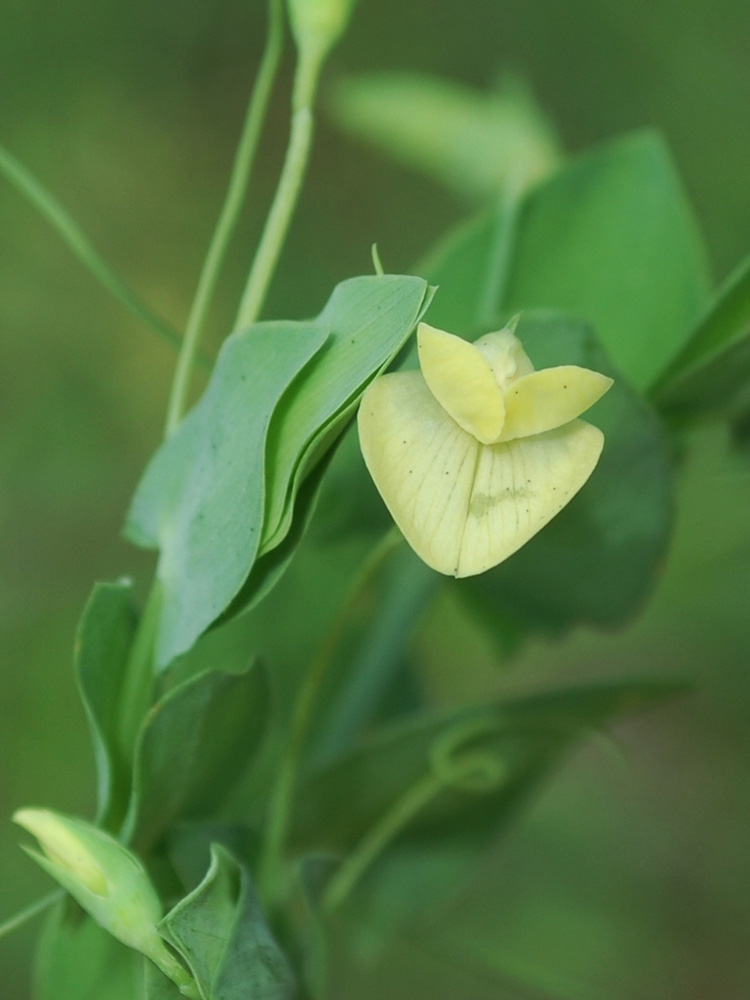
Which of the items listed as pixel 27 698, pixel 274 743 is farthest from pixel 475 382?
pixel 27 698

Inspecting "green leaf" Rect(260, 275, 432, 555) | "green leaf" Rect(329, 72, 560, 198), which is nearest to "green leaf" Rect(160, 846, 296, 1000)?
"green leaf" Rect(260, 275, 432, 555)

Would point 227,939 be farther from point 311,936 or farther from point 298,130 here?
point 298,130

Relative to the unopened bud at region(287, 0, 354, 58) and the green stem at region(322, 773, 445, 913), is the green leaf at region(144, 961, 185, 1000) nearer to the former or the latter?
the green stem at region(322, 773, 445, 913)

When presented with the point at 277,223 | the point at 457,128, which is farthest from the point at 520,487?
the point at 457,128

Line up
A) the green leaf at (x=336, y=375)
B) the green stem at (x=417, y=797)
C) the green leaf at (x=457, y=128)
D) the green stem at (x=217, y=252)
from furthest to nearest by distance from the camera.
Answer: the green leaf at (x=457, y=128) → the green stem at (x=417, y=797) → the green stem at (x=217, y=252) → the green leaf at (x=336, y=375)

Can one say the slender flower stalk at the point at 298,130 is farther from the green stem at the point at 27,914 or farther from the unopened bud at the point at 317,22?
the green stem at the point at 27,914

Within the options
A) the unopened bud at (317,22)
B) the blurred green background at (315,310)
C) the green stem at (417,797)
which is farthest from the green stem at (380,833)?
the blurred green background at (315,310)
